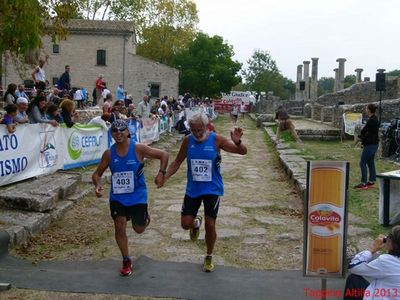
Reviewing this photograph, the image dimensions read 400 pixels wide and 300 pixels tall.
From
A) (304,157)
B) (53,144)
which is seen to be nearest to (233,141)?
(53,144)

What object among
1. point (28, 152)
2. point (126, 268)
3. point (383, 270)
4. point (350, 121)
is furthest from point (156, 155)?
point (350, 121)

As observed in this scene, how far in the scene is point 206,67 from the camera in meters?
53.3

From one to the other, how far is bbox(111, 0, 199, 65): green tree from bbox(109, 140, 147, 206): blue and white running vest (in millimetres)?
54220

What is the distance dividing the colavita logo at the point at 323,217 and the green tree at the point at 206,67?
162 feet

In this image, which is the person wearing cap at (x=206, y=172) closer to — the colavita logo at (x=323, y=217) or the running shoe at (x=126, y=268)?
the running shoe at (x=126, y=268)

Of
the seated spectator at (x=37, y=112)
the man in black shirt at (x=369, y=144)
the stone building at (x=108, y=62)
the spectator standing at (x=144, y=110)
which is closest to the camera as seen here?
the man in black shirt at (x=369, y=144)

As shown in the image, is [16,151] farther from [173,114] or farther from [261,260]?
[173,114]

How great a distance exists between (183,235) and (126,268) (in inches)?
72.3

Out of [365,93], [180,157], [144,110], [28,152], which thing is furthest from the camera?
[365,93]

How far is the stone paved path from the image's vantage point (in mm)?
6230

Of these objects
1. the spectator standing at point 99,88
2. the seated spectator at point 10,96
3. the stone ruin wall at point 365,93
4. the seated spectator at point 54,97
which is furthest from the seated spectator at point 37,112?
the stone ruin wall at point 365,93

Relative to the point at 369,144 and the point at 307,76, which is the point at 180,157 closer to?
the point at 369,144

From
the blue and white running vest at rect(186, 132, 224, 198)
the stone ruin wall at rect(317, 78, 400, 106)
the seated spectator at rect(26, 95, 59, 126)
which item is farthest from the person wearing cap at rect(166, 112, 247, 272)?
the stone ruin wall at rect(317, 78, 400, 106)

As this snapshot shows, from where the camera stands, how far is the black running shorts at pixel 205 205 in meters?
5.62
